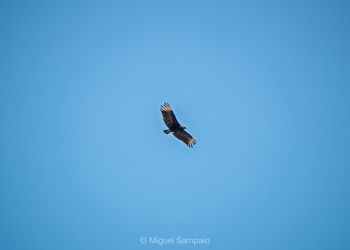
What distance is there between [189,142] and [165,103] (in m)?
2.42

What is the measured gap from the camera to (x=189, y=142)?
28953 mm

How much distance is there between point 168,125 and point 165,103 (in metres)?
1.17

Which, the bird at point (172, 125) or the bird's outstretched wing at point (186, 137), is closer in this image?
the bird at point (172, 125)

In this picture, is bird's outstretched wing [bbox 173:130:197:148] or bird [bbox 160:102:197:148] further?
bird's outstretched wing [bbox 173:130:197:148]

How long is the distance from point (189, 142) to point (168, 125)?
4.56 feet

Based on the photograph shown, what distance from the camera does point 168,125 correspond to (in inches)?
1117

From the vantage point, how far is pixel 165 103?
91.1 ft
